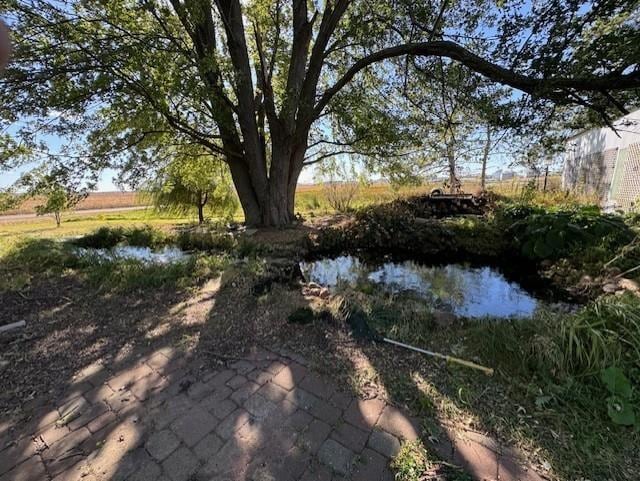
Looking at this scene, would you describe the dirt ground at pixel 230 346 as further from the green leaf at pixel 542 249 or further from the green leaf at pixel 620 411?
A: the green leaf at pixel 542 249

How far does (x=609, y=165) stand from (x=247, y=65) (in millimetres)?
9607

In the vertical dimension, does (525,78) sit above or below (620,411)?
above

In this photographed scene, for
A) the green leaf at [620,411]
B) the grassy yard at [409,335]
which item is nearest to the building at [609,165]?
the grassy yard at [409,335]

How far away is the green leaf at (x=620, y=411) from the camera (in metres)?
1.39

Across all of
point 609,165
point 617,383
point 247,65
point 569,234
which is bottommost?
point 617,383

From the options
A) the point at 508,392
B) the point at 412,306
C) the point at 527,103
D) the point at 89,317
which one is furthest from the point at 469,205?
the point at 89,317

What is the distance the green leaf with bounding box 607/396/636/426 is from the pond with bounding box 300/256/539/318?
1.27m

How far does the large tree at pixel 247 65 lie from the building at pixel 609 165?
293 centimetres

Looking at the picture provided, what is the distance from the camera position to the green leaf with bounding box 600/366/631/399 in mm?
1505

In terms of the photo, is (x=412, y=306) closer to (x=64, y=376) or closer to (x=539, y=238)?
(x=64, y=376)

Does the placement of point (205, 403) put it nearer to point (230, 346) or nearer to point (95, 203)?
point (230, 346)

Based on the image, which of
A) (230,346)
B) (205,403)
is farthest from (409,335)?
(205,403)

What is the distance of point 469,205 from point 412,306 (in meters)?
6.80

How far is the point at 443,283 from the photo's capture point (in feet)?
13.0
